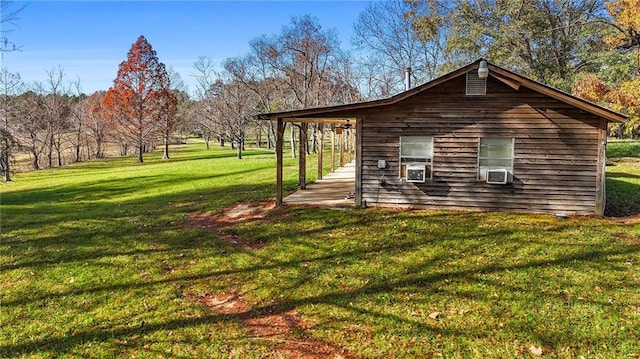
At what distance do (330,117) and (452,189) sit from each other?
351 cm

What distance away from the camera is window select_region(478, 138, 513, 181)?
988 cm

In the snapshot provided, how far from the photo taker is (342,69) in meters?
34.4

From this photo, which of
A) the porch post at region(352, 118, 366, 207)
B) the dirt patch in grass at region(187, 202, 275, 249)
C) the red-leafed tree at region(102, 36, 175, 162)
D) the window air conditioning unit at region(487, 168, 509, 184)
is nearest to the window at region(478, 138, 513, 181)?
the window air conditioning unit at region(487, 168, 509, 184)

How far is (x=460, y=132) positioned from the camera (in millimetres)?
10023

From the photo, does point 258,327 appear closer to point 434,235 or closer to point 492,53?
point 434,235

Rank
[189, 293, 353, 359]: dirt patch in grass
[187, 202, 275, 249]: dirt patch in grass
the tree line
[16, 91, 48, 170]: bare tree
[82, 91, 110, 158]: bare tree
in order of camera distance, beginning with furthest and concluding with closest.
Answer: [82, 91, 110, 158]: bare tree, [16, 91, 48, 170]: bare tree, the tree line, [187, 202, 275, 249]: dirt patch in grass, [189, 293, 353, 359]: dirt patch in grass

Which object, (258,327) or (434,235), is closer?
(258,327)

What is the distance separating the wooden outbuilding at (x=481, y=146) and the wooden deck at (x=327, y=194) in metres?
0.89

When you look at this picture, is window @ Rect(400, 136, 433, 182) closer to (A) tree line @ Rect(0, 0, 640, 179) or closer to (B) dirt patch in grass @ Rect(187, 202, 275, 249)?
(B) dirt patch in grass @ Rect(187, 202, 275, 249)

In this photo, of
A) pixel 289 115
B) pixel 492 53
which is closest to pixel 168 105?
pixel 492 53

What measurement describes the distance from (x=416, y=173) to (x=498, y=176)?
1.83m

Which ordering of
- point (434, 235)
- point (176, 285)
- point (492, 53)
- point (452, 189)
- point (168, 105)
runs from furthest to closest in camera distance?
1. point (168, 105)
2. point (492, 53)
3. point (452, 189)
4. point (434, 235)
5. point (176, 285)

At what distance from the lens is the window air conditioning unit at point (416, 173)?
10.1 m

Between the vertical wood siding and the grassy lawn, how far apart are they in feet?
2.13
